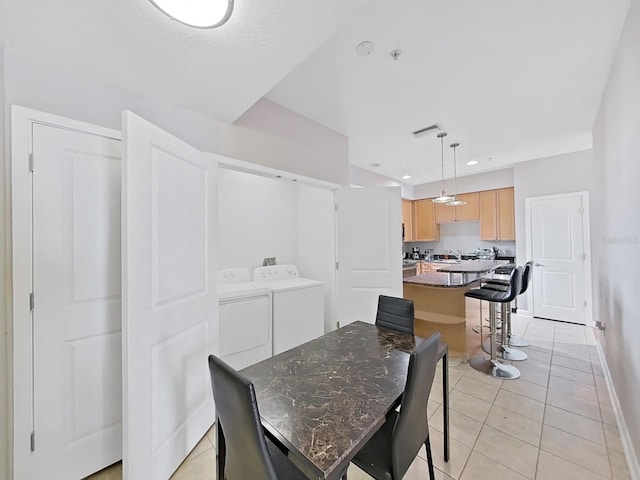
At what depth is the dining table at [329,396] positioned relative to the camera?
839 mm

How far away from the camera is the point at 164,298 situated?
149 centimetres

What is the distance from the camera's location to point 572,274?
13.8 feet

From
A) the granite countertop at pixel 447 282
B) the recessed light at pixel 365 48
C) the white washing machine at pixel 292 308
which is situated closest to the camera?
the recessed light at pixel 365 48

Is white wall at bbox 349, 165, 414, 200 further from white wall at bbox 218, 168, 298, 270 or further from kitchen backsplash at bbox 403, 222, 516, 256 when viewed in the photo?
kitchen backsplash at bbox 403, 222, 516, 256

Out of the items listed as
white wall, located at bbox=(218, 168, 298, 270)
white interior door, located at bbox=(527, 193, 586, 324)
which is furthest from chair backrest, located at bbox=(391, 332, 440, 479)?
white interior door, located at bbox=(527, 193, 586, 324)

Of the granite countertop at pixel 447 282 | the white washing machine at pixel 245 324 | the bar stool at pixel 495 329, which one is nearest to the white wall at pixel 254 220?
the white washing machine at pixel 245 324

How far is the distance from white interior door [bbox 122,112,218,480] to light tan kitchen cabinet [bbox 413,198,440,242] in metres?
5.54

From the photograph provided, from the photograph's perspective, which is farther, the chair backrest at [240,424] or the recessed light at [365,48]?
the recessed light at [365,48]

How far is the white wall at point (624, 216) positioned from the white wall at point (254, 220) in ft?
10.8

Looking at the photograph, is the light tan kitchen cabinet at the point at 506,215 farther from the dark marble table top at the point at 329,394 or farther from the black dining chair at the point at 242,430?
the black dining chair at the point at 242,430

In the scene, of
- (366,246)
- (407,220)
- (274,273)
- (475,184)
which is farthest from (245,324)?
(475,184)

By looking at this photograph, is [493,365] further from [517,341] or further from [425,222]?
[425,222]

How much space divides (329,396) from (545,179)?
5.38m

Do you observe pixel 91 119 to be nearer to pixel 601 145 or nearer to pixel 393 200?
pixel 393 200
